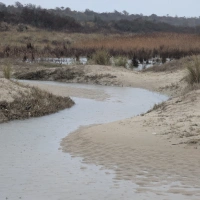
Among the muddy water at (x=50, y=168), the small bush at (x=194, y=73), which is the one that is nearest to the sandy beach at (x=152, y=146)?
the muddy water at (x=50, y=168)

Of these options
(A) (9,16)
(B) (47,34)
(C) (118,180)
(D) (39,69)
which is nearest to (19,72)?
(D) (39,69)

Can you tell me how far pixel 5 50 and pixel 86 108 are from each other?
17149mm

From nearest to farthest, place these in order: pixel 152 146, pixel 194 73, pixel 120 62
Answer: pixel 152 146 < pixel 194 73 < pixel 120 62

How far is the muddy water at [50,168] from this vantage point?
5.91 meters

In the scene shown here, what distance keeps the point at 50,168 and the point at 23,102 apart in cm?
502

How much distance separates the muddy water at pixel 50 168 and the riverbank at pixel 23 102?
1.05 ft

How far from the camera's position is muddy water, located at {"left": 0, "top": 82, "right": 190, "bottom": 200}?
5.91 metres

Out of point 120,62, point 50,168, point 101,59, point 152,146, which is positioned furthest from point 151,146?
point 120,62

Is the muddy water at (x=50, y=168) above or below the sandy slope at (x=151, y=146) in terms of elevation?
below

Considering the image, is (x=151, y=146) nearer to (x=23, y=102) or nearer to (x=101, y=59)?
(x=23, y=102)

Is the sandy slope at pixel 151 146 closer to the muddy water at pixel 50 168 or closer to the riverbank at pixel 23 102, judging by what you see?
the muddy water at pixel 50 168

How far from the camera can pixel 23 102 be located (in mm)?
11922

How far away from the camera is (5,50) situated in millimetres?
29703

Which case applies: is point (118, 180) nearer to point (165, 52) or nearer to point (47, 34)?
point (165, 52)
